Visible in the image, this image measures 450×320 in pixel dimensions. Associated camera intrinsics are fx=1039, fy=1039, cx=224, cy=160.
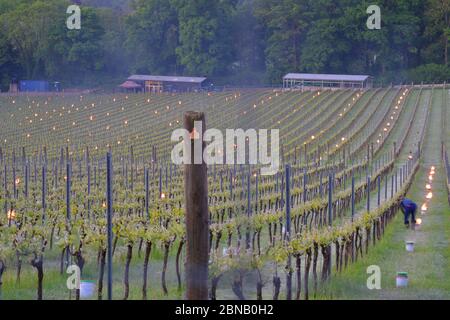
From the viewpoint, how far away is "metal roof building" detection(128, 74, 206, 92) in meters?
46.8

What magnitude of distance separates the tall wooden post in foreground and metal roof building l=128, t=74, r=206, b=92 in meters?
37.5

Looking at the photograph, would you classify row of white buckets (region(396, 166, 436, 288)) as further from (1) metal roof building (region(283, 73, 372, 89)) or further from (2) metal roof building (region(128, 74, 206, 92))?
(1) metal roof building (region(283, 73, 372, 89))

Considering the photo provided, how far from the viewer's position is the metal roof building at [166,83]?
46.8 metres

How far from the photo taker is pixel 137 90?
172 ft

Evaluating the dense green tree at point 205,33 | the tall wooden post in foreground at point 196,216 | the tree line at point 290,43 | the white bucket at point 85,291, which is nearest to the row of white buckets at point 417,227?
the white bucket at point 85,291

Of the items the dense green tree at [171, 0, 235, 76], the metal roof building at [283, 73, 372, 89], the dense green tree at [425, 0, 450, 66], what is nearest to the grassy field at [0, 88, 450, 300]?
the dense green tree at [171, 0, 235, 76]

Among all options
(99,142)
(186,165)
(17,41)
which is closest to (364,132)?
(99,142)

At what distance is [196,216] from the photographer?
7.53 metres

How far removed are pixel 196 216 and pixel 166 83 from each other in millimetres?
41933

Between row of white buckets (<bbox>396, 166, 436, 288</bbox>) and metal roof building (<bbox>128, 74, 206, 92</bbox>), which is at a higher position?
metal roof building (<bbox>128, 74, 206, 92</bbox>)

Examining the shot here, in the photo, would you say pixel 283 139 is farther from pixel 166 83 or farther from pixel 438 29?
pixel 438 29

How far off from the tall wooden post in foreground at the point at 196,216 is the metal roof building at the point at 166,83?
3751cm

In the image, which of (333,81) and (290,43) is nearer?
(290,43)

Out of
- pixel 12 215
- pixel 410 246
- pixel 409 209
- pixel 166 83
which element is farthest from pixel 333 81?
pixel 12 215
